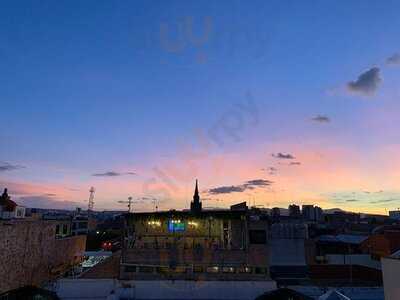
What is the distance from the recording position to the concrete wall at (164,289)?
33719mm

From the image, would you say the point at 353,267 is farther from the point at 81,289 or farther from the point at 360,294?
the point at 81,289

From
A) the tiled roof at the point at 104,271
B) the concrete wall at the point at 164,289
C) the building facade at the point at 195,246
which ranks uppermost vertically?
the building facade at the point at 195,246

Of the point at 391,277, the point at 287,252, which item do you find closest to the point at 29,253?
the point at 287,252

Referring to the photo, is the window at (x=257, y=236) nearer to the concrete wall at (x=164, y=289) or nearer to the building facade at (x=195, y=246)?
the building facade at (x=195, y=246)

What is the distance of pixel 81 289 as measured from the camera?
3400cm

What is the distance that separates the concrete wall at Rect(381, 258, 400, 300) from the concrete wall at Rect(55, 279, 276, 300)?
19586mm

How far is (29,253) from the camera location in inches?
1647

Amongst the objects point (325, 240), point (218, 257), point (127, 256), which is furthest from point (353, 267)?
point (127, 256)

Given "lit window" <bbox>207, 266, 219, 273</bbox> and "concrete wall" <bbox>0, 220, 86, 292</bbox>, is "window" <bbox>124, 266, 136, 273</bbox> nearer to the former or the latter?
"lit window" <bbox>207, 266, 219, 273</bbox>

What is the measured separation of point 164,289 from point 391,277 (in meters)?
24.0

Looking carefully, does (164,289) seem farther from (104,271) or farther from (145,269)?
(104,271)

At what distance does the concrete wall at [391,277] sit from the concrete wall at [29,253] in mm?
35830

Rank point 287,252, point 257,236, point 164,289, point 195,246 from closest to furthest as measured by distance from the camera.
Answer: point 164,289
point 195,246
point 257,236
point 287,252

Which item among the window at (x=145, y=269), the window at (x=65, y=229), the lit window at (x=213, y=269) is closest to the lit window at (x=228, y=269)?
the lit window at (x=213, y=269)
